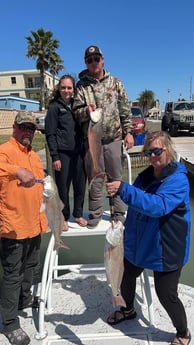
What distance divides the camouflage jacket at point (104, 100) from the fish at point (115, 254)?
1.38 m

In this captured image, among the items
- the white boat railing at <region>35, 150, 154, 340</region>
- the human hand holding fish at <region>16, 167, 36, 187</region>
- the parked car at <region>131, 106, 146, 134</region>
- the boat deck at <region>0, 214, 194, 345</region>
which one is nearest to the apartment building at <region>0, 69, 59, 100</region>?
the parked car at <region>131, 106, 146, 134</region>

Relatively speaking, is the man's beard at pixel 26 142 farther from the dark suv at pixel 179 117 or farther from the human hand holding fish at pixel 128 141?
the dark suv at pixel 179 117

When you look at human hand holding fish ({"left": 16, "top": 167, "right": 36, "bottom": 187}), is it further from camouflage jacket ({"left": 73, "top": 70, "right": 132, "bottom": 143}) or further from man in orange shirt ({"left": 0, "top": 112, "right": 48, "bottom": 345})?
camouflage jacket ({"left": 73, "top": 70, "right": 132, "bottom": 143})

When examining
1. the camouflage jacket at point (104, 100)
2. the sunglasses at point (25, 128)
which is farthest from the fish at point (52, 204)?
the camouflage jacket at point (104, 100)

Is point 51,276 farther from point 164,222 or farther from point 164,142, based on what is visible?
point 164,142

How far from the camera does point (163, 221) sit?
2.63 m

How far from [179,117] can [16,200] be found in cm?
1740

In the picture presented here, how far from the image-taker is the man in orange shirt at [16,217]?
2879mm

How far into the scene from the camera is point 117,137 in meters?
3.62

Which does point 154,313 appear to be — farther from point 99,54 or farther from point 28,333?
point 99,54

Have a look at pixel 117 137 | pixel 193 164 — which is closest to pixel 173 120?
pixel 193 164

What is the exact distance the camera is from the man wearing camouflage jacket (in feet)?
11.1

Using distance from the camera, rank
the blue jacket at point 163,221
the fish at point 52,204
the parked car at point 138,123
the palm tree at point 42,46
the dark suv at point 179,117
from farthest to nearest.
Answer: the palm tree at point 42,46 < the dark suv at point 179,117 < the parked car at point 138,123 < the blue jacket at point 163,221 < the fish at point 52,204

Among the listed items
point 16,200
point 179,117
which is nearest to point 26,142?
point 16,200
